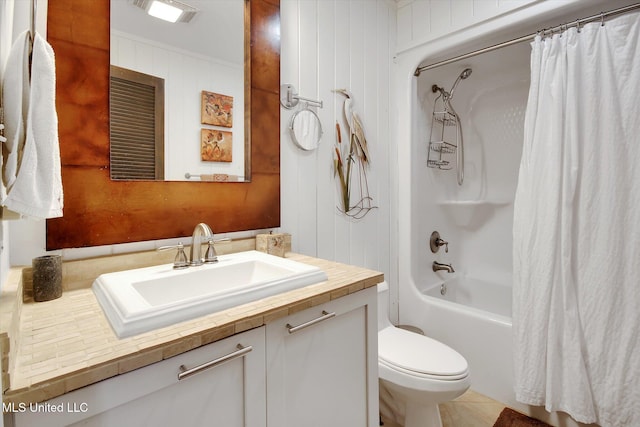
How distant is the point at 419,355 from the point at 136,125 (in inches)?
60.2

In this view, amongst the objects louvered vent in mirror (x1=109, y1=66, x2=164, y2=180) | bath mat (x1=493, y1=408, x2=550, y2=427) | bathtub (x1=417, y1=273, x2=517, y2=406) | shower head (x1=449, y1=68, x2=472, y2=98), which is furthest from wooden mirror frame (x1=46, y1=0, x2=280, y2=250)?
shower head (x1=449, y1=68, x2=472, y2=98)

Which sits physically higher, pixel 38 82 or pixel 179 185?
pixel 38 82

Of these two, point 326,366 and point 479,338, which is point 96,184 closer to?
point 326,366

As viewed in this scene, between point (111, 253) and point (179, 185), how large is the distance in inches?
13.3

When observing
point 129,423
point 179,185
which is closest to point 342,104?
point 179,185

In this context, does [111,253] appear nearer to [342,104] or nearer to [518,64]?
[342,104]

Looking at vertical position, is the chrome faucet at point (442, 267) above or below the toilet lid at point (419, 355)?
above

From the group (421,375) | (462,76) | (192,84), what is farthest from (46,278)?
(462,76)

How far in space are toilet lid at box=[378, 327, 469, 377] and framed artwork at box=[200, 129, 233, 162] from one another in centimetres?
115

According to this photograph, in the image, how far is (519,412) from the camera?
1.70m

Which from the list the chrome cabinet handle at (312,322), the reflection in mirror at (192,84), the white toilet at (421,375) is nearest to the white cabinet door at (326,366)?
the chrome cabinet handle at (312,322)

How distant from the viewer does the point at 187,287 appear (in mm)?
1093

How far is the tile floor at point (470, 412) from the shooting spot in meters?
1.65

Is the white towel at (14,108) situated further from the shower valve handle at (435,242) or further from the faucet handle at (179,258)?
the shower valve handle at (435,242)
